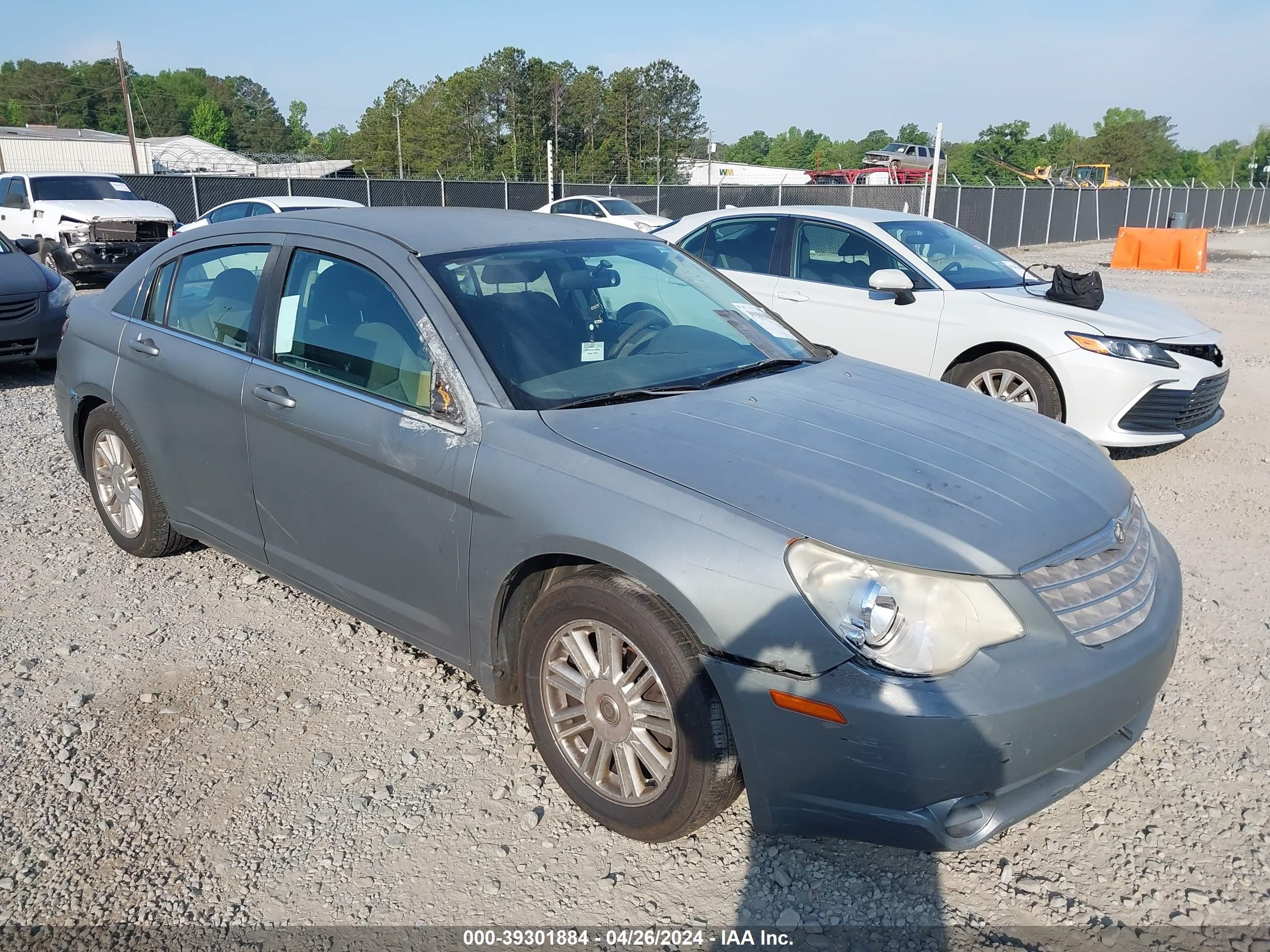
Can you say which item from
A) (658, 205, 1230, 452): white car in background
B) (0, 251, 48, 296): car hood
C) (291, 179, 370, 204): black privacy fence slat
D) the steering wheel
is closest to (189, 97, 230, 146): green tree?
(291, 179, 370, 204): black privacy fence slat

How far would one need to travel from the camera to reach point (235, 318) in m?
3.94

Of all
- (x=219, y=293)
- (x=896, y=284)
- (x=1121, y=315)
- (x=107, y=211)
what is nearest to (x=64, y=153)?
(x=107, y=211)

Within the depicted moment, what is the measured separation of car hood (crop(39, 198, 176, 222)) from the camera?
16.9m

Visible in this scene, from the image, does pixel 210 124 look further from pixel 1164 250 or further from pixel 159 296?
pixel 159 296

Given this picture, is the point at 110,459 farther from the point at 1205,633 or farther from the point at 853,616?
the point at 1205,633

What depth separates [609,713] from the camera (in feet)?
9.23

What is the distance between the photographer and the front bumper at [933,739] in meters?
2.34

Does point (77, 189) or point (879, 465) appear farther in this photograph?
point (77, 189)

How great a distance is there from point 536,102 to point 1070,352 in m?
71.1

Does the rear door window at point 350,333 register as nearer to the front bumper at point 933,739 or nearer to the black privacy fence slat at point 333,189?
the front bumper at point 933,739

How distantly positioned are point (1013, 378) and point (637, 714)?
15.4 feet

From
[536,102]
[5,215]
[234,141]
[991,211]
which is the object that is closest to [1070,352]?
[5,215]

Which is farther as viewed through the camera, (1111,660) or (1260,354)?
(1260,354)

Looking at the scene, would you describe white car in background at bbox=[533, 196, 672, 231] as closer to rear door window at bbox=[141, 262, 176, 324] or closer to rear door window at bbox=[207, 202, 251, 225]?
rear door window at bbox=[207, 202, 251, 225]
